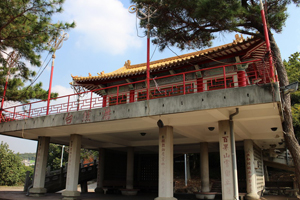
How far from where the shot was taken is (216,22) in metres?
9.28

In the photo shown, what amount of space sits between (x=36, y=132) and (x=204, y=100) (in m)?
8.96

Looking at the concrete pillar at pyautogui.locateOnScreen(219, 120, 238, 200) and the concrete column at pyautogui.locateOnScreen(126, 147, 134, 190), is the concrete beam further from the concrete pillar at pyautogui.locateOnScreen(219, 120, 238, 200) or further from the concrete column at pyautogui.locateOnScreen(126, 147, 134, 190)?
the concrete column at pyautogui.locateOnScreen(126, 147, 134, 190)

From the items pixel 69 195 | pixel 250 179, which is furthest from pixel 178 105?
pixel 69 195

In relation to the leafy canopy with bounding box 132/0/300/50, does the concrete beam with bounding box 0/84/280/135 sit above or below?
below

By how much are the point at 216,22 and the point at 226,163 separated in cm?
496

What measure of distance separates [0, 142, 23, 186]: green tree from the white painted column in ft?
72.5

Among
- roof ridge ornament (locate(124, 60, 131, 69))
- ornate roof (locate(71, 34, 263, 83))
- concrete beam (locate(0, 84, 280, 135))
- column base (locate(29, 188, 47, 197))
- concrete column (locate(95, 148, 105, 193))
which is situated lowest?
column base (locate(29, 188, 47, 197))

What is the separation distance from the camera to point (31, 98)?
16156mm

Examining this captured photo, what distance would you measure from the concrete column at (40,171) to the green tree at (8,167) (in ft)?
43.1

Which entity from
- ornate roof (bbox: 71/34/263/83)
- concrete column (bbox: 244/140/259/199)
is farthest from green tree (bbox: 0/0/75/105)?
concrete column (bbox: 244/140/259/199)

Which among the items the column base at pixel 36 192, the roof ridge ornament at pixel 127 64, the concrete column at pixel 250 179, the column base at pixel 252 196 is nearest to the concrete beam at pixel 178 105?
the column base at pixel 36 192

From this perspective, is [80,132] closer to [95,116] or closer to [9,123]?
[95,116]

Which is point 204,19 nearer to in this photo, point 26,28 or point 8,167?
point 26,28

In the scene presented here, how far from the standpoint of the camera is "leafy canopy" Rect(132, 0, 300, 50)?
8.46m
